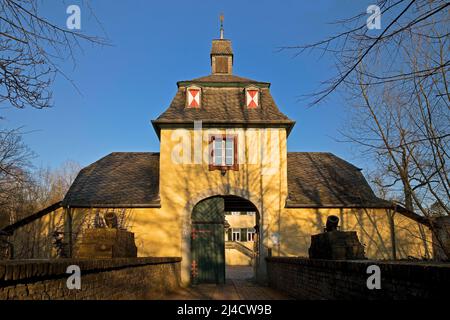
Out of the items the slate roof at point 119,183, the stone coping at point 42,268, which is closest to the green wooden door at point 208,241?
the slate roof at point 119,183

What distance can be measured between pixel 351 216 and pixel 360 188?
2104 millimetres

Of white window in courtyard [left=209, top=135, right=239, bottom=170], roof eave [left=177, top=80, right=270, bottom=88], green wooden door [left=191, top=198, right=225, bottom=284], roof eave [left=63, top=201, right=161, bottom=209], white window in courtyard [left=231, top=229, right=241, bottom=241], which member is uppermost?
roof eave [left=177, top=80, right=270, bottom=88]

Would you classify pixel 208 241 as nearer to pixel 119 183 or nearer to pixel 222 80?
pixel 119 183

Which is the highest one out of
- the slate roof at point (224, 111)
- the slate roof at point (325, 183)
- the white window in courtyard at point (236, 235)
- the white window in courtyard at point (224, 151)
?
the slate roof at point (224, 111)

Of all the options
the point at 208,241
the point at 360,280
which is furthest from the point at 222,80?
the point at 360,280

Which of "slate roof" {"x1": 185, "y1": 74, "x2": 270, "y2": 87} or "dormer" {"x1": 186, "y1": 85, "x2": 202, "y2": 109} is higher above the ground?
"slate roof" {"x1": 185, "y1": 74, "x2": 270, "y2": 87}

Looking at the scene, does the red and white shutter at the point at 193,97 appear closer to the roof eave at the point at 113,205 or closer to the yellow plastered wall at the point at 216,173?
the yellow plastered wall at the point at 216,173

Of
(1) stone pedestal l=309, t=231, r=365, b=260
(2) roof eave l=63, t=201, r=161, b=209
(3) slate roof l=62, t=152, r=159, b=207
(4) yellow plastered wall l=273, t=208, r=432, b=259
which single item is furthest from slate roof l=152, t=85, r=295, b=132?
(1) stone pedestal l=309, t=231, r=365, b=260

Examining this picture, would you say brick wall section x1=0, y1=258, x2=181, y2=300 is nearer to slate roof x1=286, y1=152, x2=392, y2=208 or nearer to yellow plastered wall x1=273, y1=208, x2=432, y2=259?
yellow plastered wall x1=273, y1=208, x2=432, y2=259

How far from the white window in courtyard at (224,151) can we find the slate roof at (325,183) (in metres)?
3.02

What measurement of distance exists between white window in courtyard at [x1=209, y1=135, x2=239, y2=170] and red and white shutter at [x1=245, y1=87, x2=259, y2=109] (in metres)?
2.03

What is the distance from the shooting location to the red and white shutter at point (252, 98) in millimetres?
20047

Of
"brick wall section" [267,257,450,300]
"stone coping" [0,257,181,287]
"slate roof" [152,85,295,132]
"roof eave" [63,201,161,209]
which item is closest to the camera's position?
"stone coping" [0,257,181,287]

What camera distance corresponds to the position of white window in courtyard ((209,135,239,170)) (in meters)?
18.7
